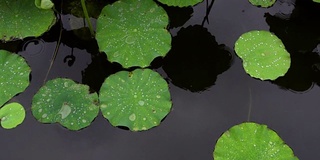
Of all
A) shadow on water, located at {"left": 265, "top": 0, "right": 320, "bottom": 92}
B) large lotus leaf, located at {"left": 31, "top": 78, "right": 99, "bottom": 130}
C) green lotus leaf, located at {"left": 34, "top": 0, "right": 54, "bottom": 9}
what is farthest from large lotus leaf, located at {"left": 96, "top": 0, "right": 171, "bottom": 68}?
shadow on water, located at {"left": 265, "top": 0, "right": 320, "bottom": 92}

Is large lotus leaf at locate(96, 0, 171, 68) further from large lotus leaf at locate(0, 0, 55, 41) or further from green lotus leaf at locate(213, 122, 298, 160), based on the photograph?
green lotus leaf at locate(213, 122, 298, 160)

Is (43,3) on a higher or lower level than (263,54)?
higher

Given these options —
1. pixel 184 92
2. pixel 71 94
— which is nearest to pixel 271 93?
pixel 184 92

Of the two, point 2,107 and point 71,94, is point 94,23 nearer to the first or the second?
point 71,94

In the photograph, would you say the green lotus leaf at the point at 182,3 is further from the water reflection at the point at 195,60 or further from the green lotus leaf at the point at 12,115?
the green lotus leaf at the point at 12,115

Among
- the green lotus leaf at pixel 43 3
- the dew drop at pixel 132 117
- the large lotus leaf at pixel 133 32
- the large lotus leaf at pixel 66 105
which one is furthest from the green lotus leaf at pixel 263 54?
the green lotus leaf at pixel 43 3

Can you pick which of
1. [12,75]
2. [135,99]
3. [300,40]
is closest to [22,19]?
[12,75]

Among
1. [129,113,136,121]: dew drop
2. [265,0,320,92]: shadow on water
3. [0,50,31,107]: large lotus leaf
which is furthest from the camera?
[265,0,320,92]: shadow on water

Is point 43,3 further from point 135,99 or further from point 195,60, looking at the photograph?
point 195,60
